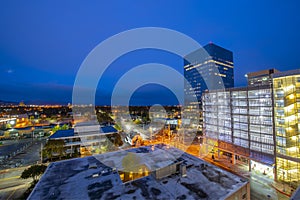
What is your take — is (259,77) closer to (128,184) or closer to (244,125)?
(244,125)

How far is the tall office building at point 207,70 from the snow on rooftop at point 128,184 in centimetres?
7684

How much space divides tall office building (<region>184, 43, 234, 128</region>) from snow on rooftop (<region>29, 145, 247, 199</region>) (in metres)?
76.8

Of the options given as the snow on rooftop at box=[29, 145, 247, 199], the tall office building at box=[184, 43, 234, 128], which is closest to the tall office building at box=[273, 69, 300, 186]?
the snow on rooftop at box=[29, 145, 247, 199]

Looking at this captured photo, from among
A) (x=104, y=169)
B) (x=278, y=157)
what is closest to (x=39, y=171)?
(x=104, y=169)

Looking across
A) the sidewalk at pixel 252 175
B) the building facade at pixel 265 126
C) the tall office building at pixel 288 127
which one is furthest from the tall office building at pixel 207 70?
the tall office building at pixel 288 127

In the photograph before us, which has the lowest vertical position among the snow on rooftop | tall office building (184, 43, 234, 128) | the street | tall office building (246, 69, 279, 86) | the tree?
the street

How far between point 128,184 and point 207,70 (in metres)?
87.1

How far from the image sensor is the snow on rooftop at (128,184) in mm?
10891

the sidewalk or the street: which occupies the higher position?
the street

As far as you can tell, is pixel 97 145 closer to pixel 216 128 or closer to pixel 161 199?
pixel 161 199

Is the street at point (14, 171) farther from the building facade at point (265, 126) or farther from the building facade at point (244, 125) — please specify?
the building facade at point (265, 126)

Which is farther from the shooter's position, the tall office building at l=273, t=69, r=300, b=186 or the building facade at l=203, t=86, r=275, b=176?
the building facade at l=203, t=86, r=275, b=176

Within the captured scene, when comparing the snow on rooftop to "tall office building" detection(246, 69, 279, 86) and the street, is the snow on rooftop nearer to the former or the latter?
the street

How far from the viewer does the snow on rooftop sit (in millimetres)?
10891
